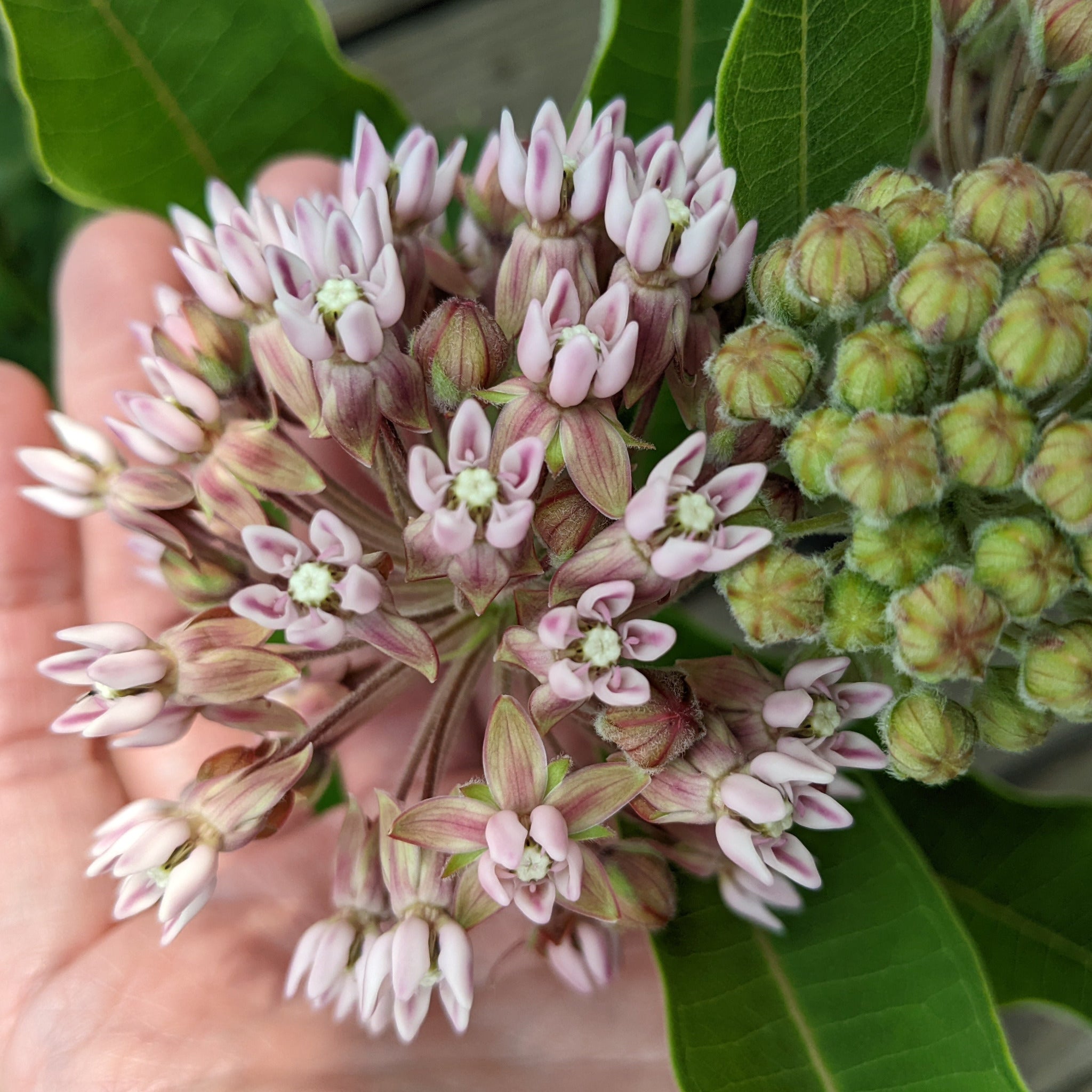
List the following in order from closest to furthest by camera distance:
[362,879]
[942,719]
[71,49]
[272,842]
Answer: [942,719] < [362,879] < [71,49] < [272,842]

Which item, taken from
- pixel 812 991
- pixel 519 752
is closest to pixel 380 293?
pixel 519 752

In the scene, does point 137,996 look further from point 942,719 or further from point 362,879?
point 942,719

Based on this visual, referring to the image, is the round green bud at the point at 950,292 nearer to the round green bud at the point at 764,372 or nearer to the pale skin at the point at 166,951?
the round green bud at the point at 764,372

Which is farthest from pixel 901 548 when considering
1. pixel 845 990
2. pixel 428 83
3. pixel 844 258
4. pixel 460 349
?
pixel 428 83

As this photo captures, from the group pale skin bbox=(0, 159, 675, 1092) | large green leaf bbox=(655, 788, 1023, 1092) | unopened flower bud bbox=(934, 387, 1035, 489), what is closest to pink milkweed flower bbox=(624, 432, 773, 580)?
unopened flower bud bbox=(934, 387, 1035, 489)

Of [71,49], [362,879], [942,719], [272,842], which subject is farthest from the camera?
[272,842]

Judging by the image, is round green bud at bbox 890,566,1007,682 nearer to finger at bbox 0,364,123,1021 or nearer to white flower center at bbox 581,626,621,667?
white flower center at bbox 581,626,621,667

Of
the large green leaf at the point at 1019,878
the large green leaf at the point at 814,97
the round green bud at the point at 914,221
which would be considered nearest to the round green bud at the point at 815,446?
the round green bud at the point at 914,221

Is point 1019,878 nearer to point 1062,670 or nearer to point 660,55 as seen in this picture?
point 1062,670
